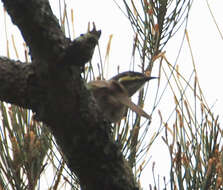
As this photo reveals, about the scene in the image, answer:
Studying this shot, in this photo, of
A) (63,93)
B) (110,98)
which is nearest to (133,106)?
(110,98)

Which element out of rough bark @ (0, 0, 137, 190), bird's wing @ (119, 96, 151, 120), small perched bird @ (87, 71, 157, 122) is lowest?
rough bark @ (0, 0, 137, 190)

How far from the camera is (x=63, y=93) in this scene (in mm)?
1802

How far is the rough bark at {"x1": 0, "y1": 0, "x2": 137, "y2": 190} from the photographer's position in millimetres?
1730

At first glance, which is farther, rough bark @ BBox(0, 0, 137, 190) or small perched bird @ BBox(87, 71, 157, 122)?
small perched bird @ BBox(87, 71, 157, 122)

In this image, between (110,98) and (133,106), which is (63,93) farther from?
(110,98)

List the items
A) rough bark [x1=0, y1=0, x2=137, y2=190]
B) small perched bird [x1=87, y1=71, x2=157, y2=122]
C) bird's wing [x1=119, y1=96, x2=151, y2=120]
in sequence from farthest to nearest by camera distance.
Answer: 1. small perched bird [x1=87, y1=71, x2=157, y2=122]
2. bird's wing [x1=119, y1=96, x2=151, y2=120]
3. rough bark [x1=0, y1=0, x2=137, y2=190]

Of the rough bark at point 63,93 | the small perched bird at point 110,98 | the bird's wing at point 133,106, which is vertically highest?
the small perched bird at point 110,98

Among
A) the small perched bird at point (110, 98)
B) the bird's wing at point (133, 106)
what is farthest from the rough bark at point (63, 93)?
the small perched bird at point (110, 98)

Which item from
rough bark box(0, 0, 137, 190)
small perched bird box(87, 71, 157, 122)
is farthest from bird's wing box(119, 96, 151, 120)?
rough bark box(0, 0, 137, 190)

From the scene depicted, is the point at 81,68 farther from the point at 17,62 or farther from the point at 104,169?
the point at 104,169

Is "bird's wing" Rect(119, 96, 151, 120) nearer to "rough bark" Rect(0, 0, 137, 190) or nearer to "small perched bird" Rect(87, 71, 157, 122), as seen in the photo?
"small perched bird" Rect(87, 71, 157, 122)

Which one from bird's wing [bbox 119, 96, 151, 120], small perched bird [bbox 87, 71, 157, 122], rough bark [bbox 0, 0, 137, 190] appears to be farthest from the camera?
small perched bird [bbox 87, 71, 157, 122]

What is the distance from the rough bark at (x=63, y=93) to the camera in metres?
1.73

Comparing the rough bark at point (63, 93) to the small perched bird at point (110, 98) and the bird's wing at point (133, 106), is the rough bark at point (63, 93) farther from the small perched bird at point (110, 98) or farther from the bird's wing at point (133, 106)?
the small perched bird at point (110, 98)
